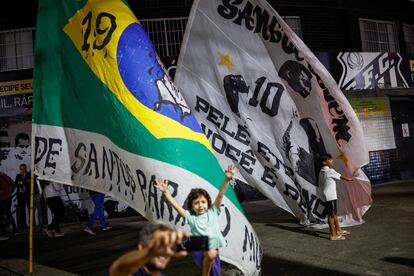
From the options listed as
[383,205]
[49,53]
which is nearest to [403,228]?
[383,205]

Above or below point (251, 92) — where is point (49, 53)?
above

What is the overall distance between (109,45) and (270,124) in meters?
3.33

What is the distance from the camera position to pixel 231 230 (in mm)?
4660

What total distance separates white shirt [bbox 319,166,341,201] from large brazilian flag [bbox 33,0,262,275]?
109 inches

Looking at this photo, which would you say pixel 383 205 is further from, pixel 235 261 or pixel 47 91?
pixel 47 91

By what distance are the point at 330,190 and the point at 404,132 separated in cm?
1013

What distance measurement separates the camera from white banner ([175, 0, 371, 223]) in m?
6.56

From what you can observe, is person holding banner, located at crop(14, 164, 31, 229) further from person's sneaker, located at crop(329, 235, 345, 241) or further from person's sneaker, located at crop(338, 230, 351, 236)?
person's sneaker, located at crop(338, 230, 351, 236)

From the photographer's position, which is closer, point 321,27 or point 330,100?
point 330,100

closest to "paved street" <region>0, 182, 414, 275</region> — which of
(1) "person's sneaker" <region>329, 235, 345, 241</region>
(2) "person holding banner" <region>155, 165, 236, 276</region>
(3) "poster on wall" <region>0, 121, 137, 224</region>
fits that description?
(1) "person's sneaker" <region>329, 235, 345, 241</region>

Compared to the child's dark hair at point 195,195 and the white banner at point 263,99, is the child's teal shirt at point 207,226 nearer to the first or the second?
the child's dark hair at point 195,195

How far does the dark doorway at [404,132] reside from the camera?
15336mm

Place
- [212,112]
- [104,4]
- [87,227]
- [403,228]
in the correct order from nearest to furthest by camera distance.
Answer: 1. [104,4]
2. [212,112]
3. [403,228]
4. [87,227]

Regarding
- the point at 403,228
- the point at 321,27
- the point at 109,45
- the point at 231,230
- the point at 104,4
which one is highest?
the point at 321,27
